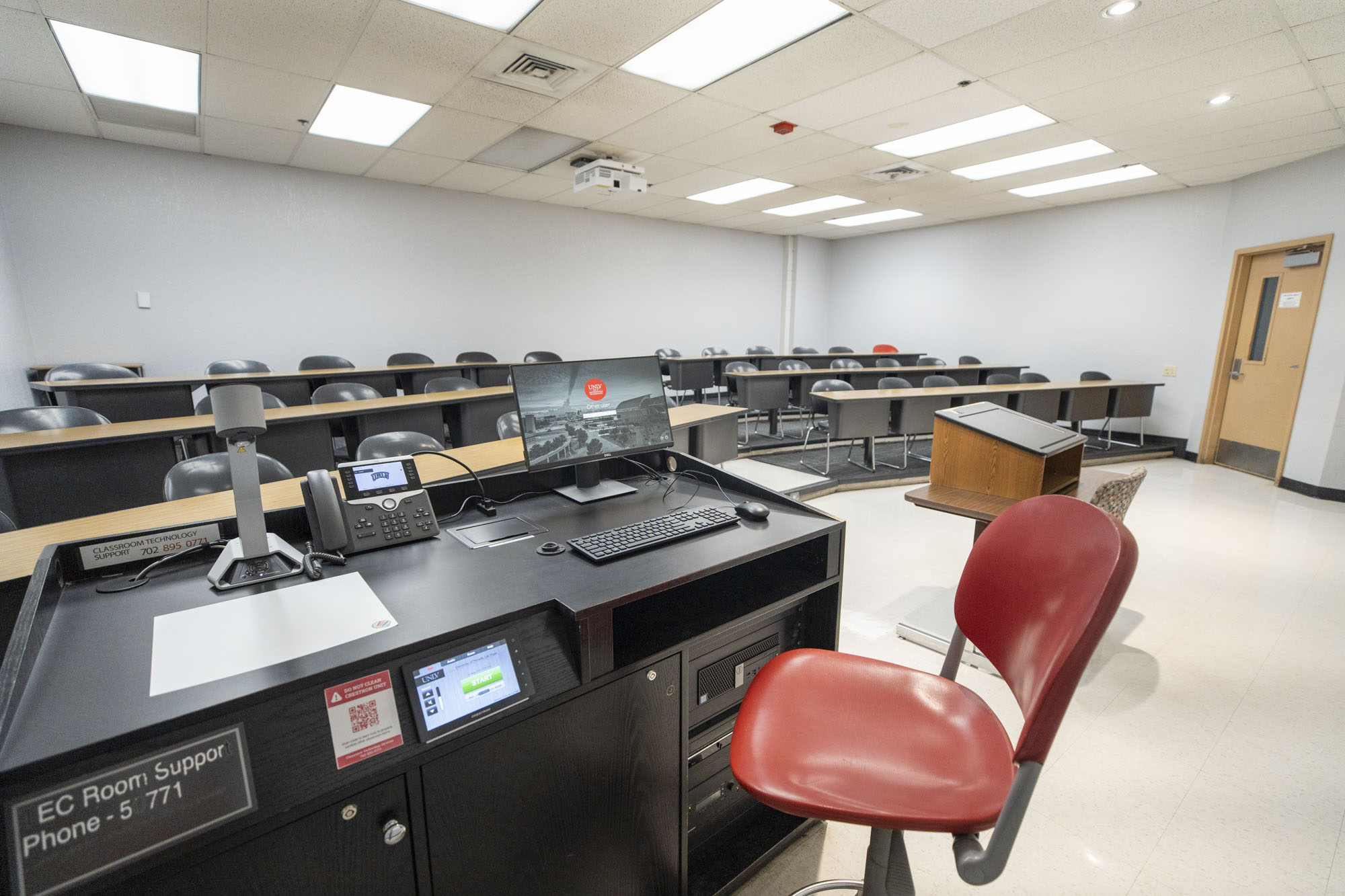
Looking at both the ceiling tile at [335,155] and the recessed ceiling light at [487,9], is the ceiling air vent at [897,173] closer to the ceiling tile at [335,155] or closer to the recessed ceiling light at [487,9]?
the recessed ceiling light at [487,9]

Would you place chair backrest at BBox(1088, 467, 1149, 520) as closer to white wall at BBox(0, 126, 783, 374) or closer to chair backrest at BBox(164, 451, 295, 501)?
chair backrest at BBox(164, 451, 295, 501)

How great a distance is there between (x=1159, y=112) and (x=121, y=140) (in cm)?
790

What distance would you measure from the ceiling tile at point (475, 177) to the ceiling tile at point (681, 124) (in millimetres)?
1519

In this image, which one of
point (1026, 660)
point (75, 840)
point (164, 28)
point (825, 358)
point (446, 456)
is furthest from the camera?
point (825, 358)

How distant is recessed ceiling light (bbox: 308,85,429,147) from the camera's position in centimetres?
391

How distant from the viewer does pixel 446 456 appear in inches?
72.2

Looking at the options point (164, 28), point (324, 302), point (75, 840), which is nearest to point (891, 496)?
point (75, 840)

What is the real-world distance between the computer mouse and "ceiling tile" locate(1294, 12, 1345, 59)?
3.90 m

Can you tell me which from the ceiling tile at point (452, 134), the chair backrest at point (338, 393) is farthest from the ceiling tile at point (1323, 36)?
the chair backrest at point (338, 393)

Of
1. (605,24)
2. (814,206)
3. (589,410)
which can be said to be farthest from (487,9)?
(814,206)

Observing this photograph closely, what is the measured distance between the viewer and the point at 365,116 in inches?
167

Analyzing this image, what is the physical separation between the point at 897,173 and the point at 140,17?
5.56m

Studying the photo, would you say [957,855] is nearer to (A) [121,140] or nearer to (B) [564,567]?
(B) [564,567]

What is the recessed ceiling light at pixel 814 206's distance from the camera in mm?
6859
